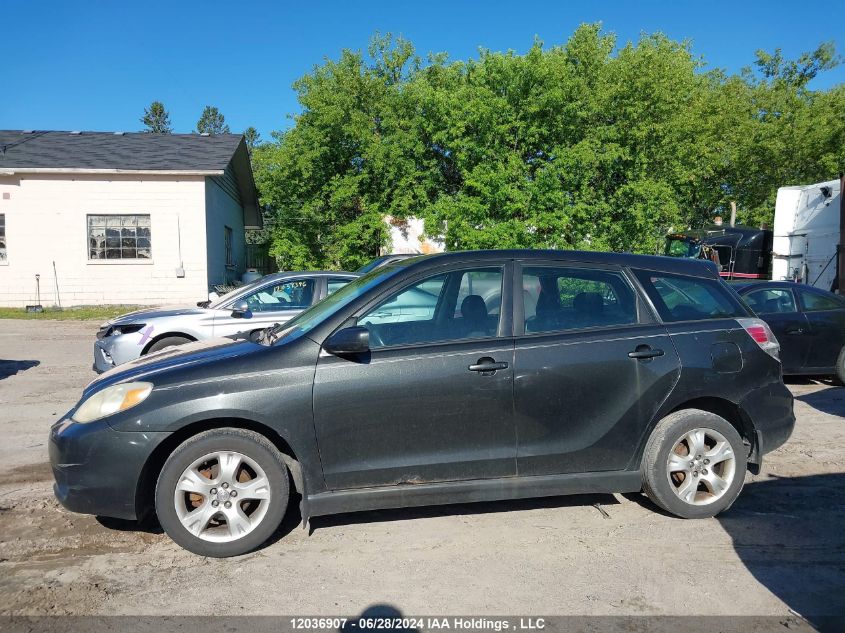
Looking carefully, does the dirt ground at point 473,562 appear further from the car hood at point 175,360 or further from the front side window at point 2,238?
the front side window at point 2,238

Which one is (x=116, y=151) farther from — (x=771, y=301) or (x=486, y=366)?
(x=486, y=366)

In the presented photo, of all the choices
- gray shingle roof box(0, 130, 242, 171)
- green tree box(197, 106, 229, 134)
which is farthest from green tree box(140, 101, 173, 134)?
gray shingle roof box(0, 130, 242, 171)

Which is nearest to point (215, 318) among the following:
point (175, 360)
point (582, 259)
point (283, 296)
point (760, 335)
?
point (283, 296)

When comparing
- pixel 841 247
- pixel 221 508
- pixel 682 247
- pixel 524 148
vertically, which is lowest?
pixel 221 508

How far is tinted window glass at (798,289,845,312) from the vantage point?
904 cm

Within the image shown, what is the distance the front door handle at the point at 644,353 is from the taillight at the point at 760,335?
0.78m

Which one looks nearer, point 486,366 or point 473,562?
point 473,562

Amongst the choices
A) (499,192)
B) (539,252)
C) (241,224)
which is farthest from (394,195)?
(539,252)

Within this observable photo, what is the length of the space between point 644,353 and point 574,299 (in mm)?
571

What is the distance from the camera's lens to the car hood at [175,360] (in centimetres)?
414

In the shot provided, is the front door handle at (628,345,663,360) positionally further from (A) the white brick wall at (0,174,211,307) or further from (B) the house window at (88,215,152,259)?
(B) the house window at (88,215,152,259)

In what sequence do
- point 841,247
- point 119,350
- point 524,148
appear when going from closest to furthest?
point 119,350 < point 841,247 < point 524,148

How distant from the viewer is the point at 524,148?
793 inches

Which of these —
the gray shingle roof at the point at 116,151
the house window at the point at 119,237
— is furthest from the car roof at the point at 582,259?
the house window at the point at 119,237
